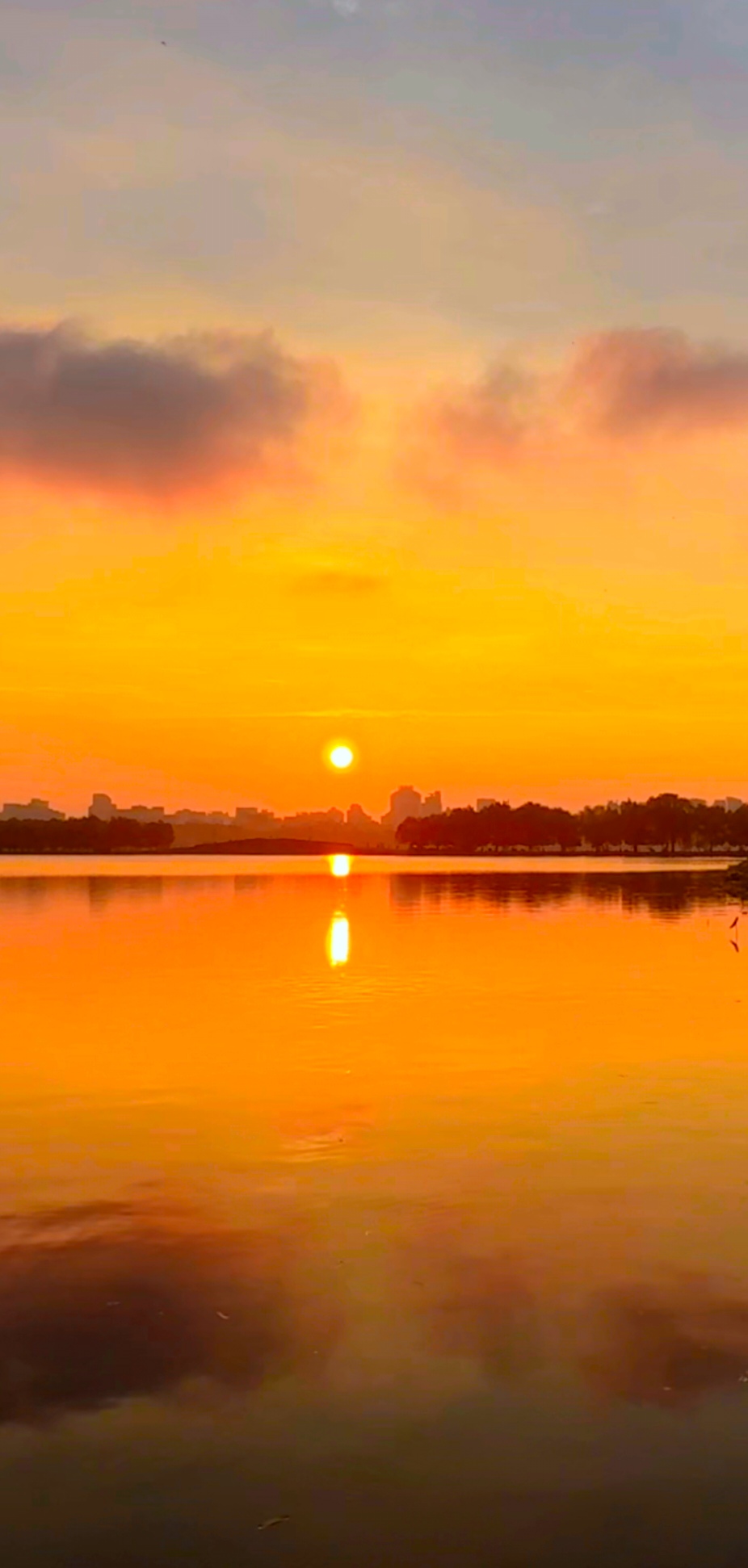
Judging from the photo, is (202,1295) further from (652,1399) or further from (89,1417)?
(652,1399)

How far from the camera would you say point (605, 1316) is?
51.7 feet

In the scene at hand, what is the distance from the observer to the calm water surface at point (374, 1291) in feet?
38.1

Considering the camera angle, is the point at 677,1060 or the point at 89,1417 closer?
the point at 89,1417

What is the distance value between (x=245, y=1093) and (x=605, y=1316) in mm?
14926

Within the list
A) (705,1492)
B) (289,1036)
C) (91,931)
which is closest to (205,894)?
(91,931)

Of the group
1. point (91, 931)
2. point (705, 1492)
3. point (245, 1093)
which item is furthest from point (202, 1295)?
point (91, 931)

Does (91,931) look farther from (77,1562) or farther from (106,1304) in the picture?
(77,1562)

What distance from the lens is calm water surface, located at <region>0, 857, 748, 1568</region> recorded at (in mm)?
11617

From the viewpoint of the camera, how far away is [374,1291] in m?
16.7

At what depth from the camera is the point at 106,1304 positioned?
16.2 metres

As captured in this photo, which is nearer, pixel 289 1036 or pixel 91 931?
pixel 289 1036

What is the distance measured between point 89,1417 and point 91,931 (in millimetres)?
65007

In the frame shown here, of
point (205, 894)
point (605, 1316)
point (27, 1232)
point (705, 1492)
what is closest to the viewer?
point (705, 1492)

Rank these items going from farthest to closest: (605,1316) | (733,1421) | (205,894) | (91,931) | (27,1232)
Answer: (205,894)
(91,931)
(27,1232)
(605,1316)
(733,1421)
